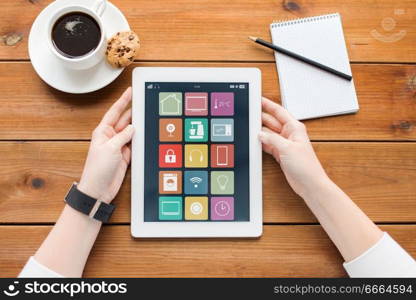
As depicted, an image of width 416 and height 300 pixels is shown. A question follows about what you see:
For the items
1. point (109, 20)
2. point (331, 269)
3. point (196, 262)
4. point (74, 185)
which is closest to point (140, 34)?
point (109, 20)

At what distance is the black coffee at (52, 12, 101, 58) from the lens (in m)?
0.80

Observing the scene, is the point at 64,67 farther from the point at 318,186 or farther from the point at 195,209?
the point at 318,186

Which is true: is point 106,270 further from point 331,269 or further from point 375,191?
point 375,191

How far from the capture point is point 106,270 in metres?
0.85

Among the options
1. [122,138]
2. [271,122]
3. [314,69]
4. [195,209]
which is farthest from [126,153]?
[314,69]

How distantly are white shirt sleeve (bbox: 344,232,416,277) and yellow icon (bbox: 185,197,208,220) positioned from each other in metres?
0.26

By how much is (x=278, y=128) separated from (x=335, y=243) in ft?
0.71

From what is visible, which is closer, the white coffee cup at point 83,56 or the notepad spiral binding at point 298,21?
the white coffee cup at point 83,56

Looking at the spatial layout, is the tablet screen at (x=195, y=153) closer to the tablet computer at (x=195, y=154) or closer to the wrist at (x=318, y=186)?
the tablet computer at (x=195, y=154)

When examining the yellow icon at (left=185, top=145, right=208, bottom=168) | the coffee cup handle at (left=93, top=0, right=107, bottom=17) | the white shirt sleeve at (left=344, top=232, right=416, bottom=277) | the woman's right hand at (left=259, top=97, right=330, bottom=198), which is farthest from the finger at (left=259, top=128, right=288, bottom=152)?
the coffee cup handle at (left=93, top=0, right=107, bottom=17)

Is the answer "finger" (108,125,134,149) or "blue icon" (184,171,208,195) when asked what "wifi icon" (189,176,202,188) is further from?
"finger" (108,125,134,149)

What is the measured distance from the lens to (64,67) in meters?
0.84

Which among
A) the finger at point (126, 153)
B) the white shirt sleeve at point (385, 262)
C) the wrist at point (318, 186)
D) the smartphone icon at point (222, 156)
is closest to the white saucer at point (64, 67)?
the finger at point (126, 153)

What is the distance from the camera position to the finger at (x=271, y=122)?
0.86 m
